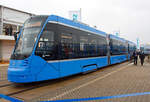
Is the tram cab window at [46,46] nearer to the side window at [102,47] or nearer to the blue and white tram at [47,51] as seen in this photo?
the blue and white tram at [47,51]

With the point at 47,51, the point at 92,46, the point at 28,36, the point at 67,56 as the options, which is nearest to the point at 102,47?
the point at 92,46

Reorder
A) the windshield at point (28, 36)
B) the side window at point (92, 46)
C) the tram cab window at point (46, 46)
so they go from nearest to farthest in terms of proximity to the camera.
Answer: the windshield at point (28, 36) < the tram cab window at point (46, 46) < the side window at point (92, 46)

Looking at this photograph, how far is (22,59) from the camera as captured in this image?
564cm

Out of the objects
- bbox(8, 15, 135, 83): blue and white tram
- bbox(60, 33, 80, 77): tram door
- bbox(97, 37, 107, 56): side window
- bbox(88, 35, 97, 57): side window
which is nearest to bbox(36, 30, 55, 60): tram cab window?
bbox(8, 15, 135, 83): blue and white tram

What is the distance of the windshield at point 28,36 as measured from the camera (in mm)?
5786

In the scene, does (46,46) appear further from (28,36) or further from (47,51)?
(28,36)

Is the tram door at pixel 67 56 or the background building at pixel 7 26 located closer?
the tram door at pixel 67 56

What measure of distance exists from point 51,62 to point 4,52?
55.6ft

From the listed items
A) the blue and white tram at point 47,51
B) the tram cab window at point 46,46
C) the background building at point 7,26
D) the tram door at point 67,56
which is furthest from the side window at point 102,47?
the background building at point 7,26

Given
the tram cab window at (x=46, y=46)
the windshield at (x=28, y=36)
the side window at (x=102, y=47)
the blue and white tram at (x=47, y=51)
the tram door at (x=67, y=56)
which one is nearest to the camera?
the blue and white tram at (x=47, y=51)

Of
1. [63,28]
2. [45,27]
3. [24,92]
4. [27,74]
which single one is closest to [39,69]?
[27,74]

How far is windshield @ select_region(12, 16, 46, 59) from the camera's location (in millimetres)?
5786

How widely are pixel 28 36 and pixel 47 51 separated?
1.11m

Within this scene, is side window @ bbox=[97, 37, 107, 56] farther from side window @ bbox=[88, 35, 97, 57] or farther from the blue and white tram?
the blue and white tram
